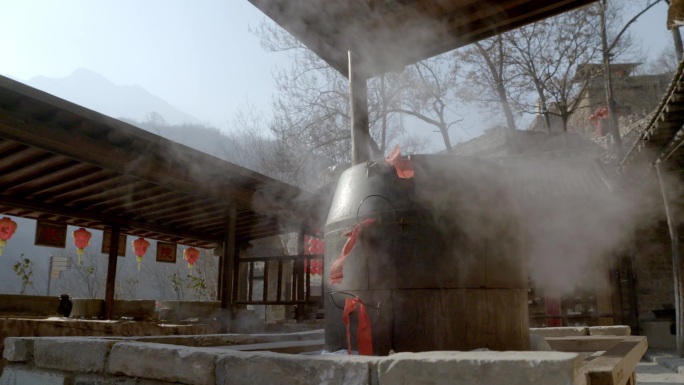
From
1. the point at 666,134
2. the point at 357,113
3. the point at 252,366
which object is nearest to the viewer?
the point at 252,366

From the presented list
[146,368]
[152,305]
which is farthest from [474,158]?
[152,305]

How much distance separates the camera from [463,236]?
2.94 m

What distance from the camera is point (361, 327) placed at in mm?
2865

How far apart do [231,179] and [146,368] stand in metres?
5.98

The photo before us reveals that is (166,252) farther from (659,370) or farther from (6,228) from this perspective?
(659,370)

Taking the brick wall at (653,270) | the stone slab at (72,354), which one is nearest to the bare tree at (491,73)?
the brick wall at (653,270)

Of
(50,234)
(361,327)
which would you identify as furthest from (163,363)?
(50,234)

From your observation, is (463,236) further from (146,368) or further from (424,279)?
(146,368)

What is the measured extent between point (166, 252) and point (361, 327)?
1020 centimetres

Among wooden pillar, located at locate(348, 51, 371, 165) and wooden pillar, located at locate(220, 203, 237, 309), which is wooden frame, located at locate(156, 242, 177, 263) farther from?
wooden pillar, located at locate(348, 51, 371, 165)

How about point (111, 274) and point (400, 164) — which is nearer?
point (400, 164)

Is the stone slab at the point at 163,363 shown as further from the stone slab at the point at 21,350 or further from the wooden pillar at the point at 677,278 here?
the wooden pillar at the point at 677,278

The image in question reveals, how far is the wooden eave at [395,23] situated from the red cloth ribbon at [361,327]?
7.60 ft

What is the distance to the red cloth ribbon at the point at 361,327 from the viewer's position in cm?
283
